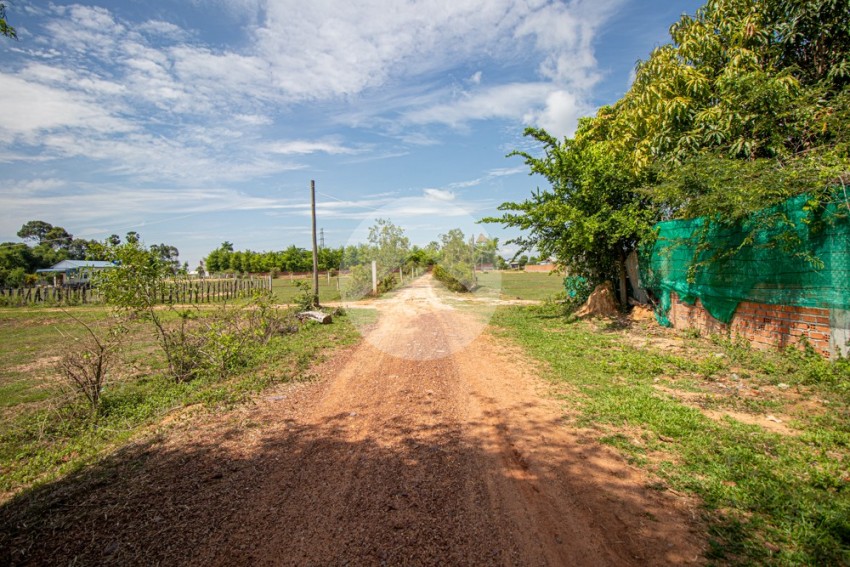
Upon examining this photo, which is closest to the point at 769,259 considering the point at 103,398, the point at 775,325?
the point at 775,325

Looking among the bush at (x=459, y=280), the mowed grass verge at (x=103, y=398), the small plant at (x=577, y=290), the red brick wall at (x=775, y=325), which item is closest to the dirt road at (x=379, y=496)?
the mowed grass verge at (x=103, y=398)

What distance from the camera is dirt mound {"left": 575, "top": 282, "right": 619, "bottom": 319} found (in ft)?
36.5

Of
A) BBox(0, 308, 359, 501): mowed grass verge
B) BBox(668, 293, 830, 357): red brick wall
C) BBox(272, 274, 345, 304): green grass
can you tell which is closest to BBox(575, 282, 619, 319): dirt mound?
BBox(668, 293, 830, 357): red brick wall

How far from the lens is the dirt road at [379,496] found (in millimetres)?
2562

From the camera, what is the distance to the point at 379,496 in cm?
315

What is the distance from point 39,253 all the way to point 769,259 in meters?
75.3

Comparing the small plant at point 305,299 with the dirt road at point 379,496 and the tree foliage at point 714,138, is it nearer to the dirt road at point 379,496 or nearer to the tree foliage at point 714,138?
the tree foliage at point 714,138

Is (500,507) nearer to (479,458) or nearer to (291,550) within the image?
(479,458)

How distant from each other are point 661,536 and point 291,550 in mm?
2401

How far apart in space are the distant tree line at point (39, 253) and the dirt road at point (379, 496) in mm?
3698

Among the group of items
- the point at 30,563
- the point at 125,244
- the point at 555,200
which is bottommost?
the point at 30,563

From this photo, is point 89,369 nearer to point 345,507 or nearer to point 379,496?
point 345,507

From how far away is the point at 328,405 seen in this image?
5371 millimetres

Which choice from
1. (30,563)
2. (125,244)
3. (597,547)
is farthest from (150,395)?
(597,547)
